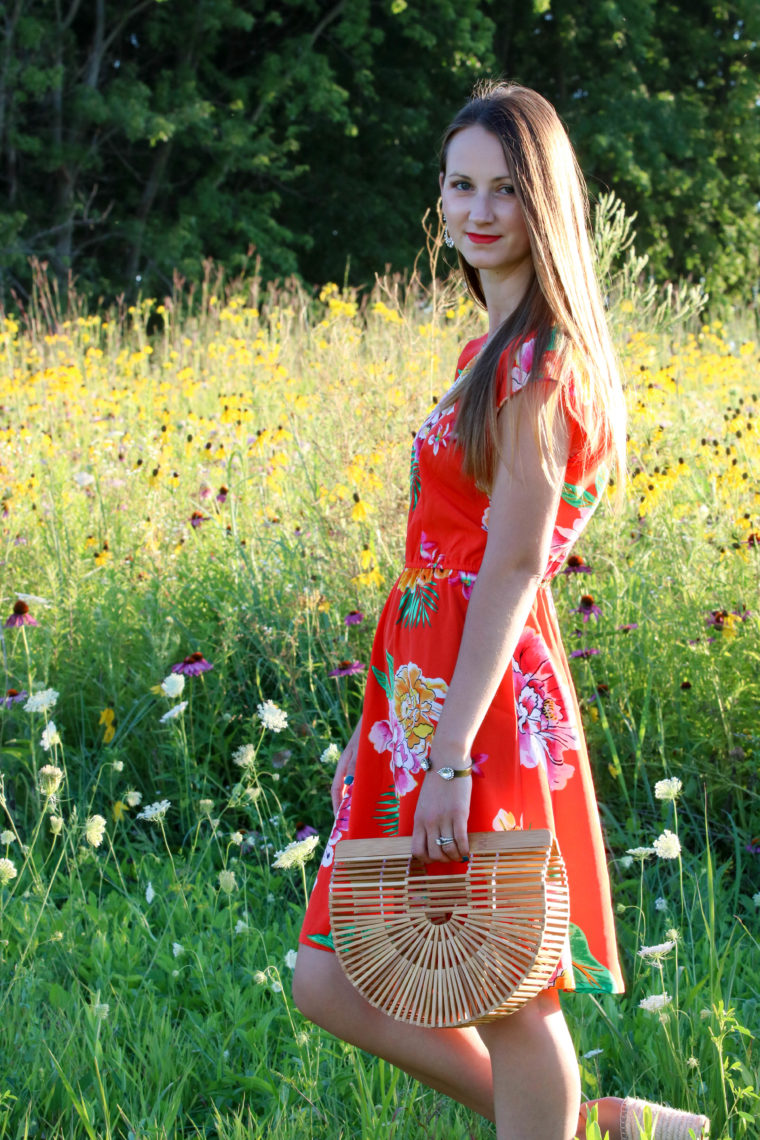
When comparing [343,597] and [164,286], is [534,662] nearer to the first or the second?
[343,597]

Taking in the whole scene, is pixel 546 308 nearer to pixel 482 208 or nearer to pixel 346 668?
pixel 482 208

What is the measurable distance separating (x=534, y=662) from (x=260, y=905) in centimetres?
129

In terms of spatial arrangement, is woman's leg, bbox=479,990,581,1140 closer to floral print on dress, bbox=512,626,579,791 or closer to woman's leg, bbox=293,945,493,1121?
woman's leg, bbox=293,945,493,1121

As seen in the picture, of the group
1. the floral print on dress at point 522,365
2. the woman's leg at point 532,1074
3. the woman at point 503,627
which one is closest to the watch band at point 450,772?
the woman at point 503,627

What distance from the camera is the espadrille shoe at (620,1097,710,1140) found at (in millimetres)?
1588

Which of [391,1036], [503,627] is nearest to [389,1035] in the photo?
[391,1036]

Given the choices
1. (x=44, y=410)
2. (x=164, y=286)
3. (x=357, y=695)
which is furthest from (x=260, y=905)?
(x=164, y=286)

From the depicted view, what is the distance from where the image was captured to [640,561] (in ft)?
10.5

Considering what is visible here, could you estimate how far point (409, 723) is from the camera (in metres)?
1.55

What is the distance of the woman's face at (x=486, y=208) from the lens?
158 cm

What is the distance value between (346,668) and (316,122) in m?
15.7

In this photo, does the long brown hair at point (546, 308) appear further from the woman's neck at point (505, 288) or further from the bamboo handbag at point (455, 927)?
the bamboo handbag at point (455, 927)

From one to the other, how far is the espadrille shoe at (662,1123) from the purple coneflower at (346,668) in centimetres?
126

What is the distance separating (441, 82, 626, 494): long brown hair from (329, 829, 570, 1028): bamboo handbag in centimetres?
51
